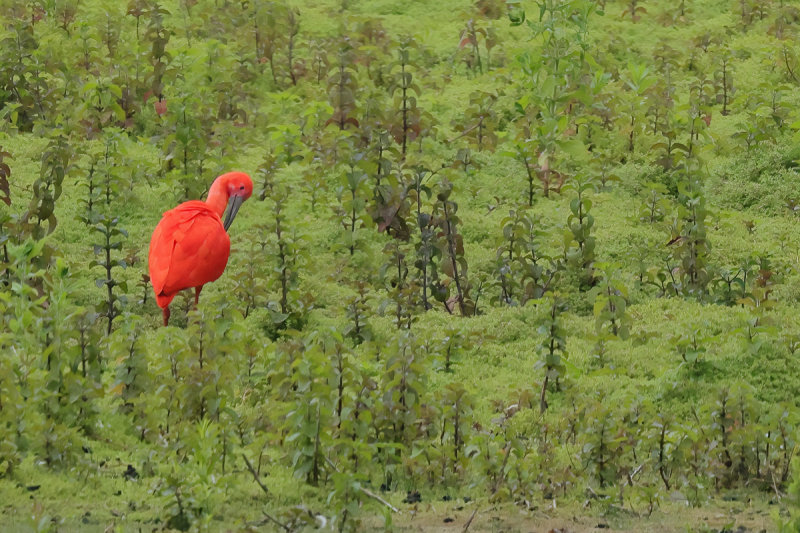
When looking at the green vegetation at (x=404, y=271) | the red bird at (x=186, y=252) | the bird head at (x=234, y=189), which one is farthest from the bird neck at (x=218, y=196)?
the red bird at (x=186, y=252)

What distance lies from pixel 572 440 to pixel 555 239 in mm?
3011

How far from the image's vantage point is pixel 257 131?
10242 millimetres

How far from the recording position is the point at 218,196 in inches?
325

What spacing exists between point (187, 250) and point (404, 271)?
57.9 inches

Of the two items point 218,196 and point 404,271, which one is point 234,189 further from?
point 404,271

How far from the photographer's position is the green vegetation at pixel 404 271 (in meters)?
4.77

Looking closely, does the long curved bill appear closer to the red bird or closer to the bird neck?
the bird neck

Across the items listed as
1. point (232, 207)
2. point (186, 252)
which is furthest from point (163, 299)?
point (232, 207)

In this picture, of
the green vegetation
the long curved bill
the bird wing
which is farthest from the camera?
the long curved bill

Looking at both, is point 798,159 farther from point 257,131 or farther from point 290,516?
point 290,516

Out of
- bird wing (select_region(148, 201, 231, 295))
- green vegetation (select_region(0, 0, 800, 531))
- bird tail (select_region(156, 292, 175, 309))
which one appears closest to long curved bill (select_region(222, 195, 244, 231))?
green vegetation (select_region(0, 0, 800, 531))

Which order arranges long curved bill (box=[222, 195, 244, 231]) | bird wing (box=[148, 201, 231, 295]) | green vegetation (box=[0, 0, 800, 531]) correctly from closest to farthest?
1. green vegetation (box=[0, 0, 800, 531])
2. bird wing (box=[148, 201, 231, 295])
3. long curved bill (box=[222, 195, 244, 231])

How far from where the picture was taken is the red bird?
23.0 ft

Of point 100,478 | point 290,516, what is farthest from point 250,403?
point 290,516
